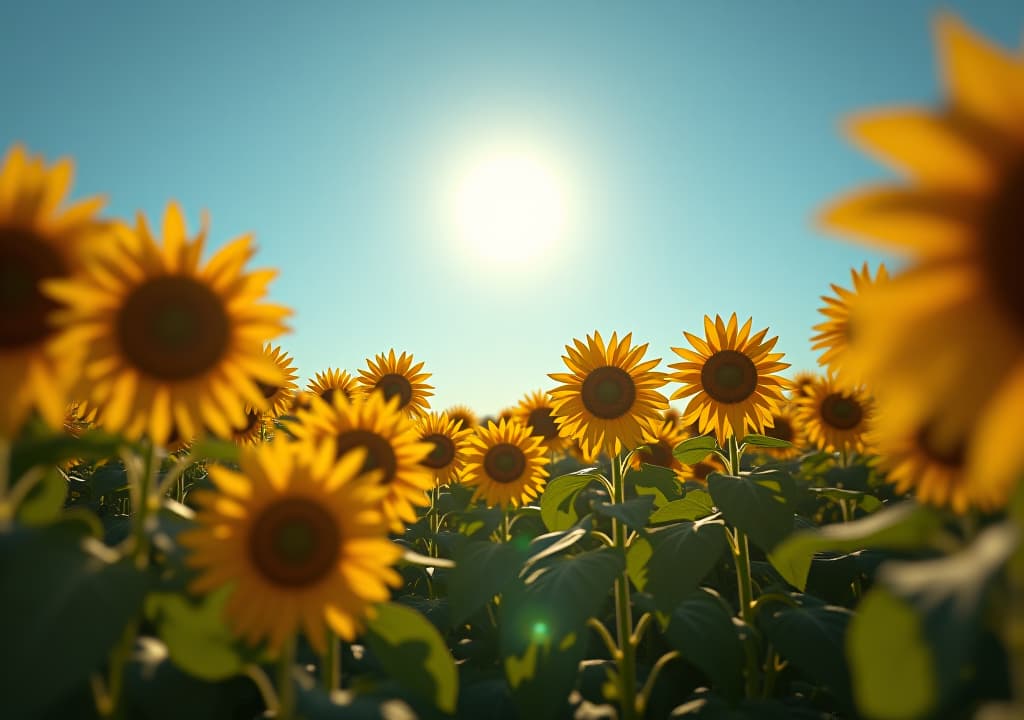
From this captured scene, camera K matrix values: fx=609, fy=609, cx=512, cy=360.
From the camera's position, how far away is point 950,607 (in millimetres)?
1296

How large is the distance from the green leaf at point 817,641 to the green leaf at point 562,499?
4.90ft

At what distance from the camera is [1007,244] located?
4.38 ft

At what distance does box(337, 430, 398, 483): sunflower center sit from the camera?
2742mm

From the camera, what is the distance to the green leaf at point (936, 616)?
125 centimetres

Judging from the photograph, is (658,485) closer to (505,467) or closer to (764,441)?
(764,441)

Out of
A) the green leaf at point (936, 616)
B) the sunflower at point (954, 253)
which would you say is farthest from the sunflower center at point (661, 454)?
the sunflower at point (954, 253)

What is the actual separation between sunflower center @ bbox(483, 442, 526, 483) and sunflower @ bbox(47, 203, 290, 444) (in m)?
3.86

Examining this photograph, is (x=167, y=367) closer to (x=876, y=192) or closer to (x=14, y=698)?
(x=14, y=698)

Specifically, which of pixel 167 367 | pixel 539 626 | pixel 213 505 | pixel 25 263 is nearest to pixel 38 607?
pixel 213 505

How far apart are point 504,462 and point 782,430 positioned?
4998 millimetres

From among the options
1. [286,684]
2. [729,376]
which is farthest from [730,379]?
[286,684]

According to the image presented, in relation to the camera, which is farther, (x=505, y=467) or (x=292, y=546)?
(x=505, y=467)

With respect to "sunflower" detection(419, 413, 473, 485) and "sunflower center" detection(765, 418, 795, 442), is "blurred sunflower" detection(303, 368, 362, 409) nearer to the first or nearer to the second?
"sunflower" detection(419, 413, 473, 485)

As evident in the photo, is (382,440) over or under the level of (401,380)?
under
